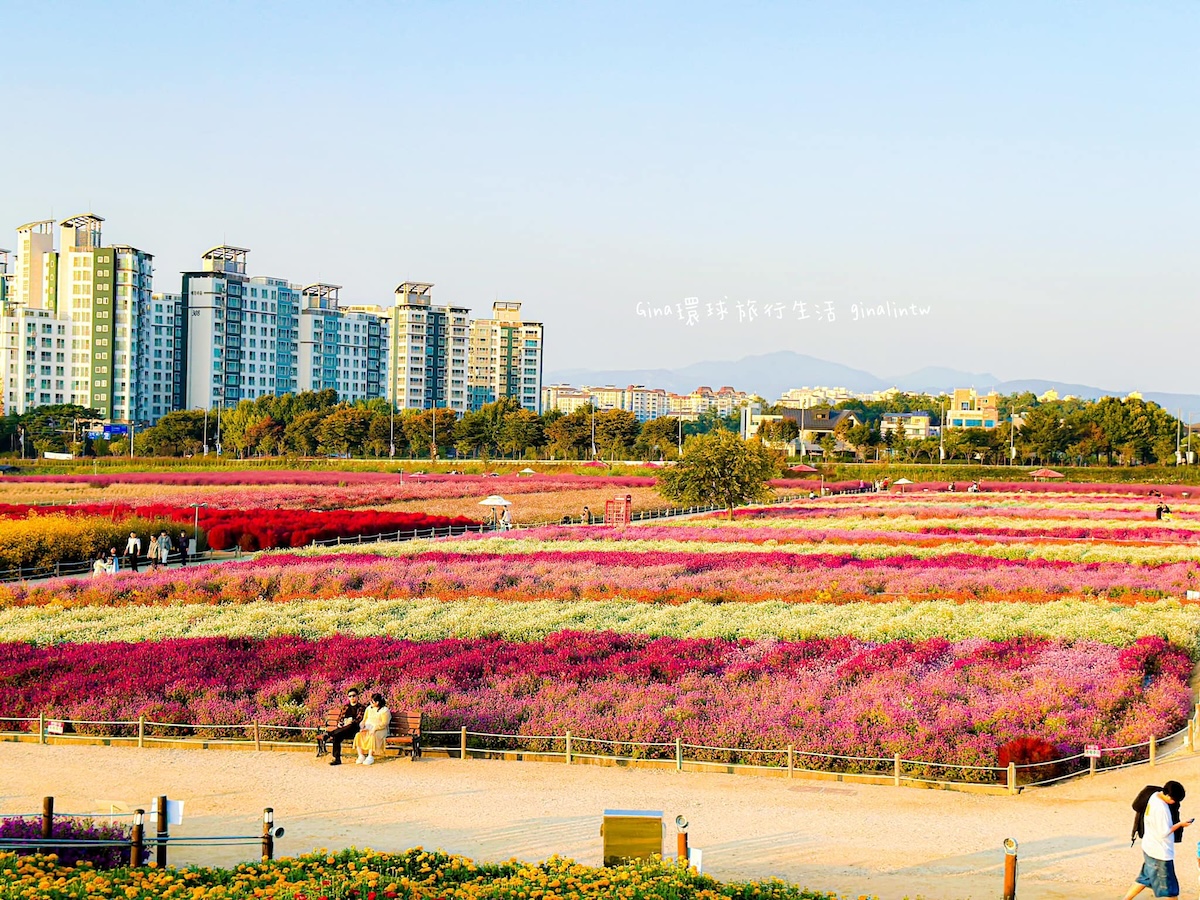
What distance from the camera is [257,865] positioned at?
476 inches

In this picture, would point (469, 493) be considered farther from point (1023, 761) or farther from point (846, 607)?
point (1023, 761)

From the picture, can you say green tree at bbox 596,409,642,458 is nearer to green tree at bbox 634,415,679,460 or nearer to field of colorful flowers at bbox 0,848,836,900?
green tree at bbox 634,415,679,460

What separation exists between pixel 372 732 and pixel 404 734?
66 centimetres

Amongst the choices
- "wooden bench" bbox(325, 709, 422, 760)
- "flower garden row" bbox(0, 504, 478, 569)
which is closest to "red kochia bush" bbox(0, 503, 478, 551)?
"flower garden row" bbox(0, 504, 478, 569)

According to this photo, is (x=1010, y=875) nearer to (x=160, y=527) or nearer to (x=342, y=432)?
(x=160, y=527)

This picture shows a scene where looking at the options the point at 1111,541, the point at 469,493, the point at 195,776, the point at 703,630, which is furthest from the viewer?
the point at 469,493

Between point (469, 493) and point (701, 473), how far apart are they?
23608 millimetres

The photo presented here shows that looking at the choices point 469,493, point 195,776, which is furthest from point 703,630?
point 469,493

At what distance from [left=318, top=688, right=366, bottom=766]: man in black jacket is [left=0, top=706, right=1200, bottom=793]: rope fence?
1.56 feet

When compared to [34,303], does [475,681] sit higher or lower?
lower

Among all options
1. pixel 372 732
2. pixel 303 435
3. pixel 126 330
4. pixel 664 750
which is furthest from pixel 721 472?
pixel 126 330

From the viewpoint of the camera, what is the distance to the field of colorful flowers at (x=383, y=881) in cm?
1098

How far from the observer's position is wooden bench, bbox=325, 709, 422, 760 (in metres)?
17.8

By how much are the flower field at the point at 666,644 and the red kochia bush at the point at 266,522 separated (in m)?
7.29
